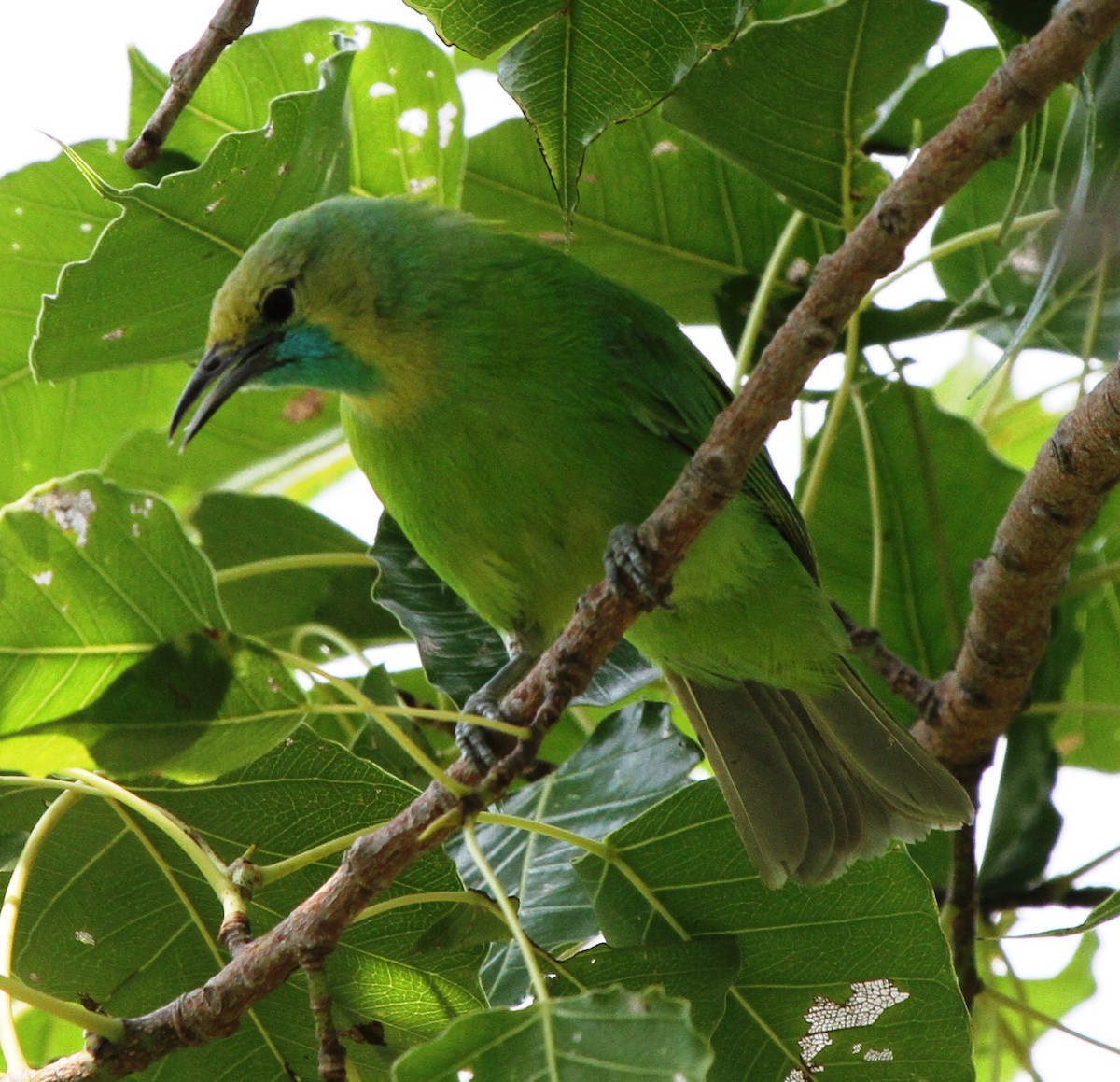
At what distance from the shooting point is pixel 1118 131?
241cm

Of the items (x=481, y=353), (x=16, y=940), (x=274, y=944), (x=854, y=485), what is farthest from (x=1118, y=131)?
(x=16, y=940)

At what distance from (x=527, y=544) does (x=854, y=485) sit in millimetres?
824

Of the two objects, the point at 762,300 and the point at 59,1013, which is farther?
the point at 762,300

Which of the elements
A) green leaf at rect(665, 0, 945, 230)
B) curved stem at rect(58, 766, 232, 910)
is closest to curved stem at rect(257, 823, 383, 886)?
curved stem at rect(58, 766, 232, 910)

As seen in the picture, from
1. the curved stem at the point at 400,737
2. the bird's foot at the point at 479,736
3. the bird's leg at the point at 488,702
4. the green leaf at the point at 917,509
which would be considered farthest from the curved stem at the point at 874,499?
the curved stem at the point at 400,737

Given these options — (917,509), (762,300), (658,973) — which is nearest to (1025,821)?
(917,509)

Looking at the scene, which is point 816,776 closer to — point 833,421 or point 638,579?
point 833,421

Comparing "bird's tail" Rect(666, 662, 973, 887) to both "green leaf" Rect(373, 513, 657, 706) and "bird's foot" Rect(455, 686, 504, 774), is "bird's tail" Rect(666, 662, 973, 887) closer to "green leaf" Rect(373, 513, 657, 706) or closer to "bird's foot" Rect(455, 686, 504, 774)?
"green leaf" Rect(373, 513, 657, 706)

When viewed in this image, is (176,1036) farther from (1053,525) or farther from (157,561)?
(1053,525)

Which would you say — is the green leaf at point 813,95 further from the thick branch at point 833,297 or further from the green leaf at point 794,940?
the green leaf at point 794,940

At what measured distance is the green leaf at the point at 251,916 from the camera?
7.39ft

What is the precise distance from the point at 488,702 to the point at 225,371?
82 centimetres

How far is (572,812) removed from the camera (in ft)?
8.75

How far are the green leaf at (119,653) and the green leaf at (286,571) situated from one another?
0.83 metres
